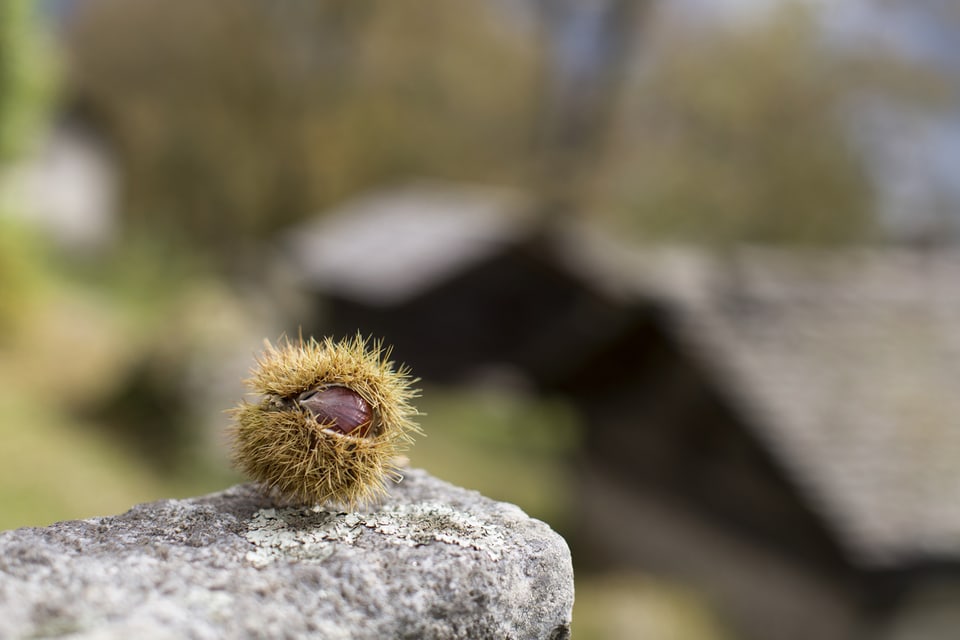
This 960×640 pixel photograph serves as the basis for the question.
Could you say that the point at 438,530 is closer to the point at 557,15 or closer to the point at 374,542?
the point at 374,542

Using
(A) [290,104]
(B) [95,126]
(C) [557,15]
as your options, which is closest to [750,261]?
(C) [557,15]

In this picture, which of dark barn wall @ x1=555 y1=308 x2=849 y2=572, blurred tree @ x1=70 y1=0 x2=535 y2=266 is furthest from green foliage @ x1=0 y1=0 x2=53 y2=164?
blurred tree @ x1=70 y1=0 x2=535 y2=266

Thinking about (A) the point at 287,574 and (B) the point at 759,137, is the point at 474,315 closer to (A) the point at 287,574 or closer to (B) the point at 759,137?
(A) the point at 287,574

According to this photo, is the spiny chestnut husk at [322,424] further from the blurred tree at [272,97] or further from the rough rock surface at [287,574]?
the blurred tree at [272,97]

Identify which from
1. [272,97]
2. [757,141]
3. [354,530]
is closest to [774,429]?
[354,530]

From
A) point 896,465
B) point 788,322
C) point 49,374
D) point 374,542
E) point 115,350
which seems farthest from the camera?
point 115,350
